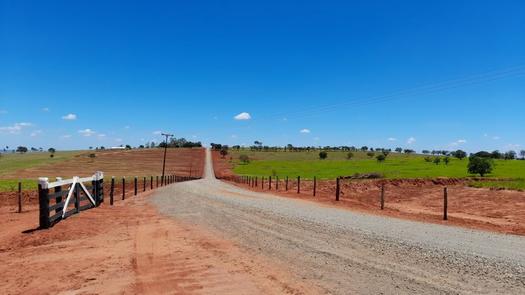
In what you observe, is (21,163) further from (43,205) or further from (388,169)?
(43,205)

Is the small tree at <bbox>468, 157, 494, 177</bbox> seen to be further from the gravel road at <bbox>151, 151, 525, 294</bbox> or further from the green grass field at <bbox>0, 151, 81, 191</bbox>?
the green grass field at <bbox>0, 151, 81, 191</bbox>

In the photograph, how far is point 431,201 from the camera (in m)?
35.4

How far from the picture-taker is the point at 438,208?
3089 cm

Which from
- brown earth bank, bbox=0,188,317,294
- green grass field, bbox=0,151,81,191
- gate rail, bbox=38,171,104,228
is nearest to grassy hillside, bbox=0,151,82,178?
green grass field, bbox=0,151,81,191

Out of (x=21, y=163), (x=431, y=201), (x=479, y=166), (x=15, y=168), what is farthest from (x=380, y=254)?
(x=21, y=163)

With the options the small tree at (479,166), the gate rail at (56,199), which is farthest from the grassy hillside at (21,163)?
the small tree at (479,166)

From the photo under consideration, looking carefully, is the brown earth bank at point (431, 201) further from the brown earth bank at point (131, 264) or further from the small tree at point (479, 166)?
the brown earth bank at point (131, 264)

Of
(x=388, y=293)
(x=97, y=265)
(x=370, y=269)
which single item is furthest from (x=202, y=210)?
(x=388, y=293)

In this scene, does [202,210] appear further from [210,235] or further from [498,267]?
[498,267]

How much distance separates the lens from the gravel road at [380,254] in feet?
24.4

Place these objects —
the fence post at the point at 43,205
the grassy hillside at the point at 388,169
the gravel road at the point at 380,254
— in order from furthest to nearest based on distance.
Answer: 1. the grassy hillside at the point at 388,169
2. the fence post at the point at 43,205
3. the gravel road at the point at 380,254

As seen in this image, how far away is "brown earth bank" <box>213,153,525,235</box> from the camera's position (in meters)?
21.2

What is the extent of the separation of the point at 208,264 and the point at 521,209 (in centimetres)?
2494

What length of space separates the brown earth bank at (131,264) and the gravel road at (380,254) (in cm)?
72
